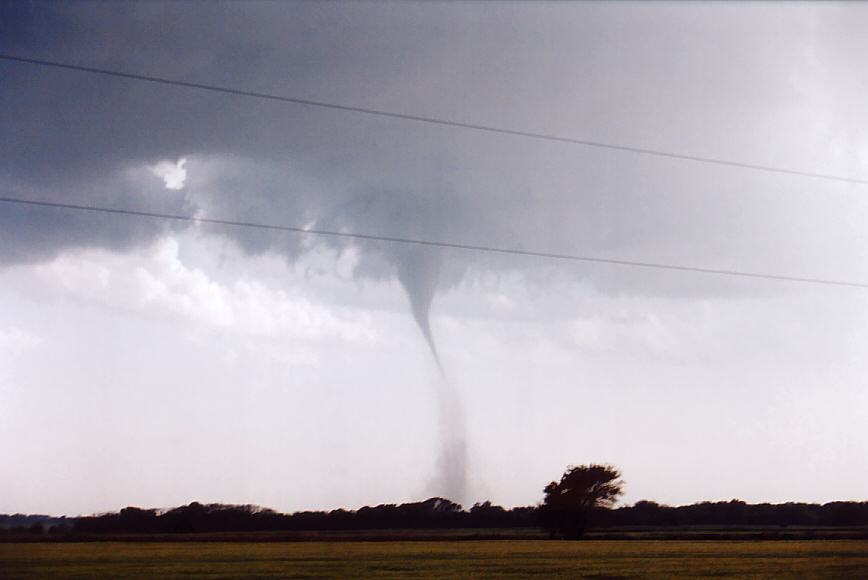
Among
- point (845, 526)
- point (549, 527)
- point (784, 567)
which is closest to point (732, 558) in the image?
point (784, 567)

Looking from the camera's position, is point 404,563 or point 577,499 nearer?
point 404,563

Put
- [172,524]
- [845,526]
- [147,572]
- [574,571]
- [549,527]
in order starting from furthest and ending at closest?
[549,527] → [845,526] → [172,524] → [574,571] → [147,572]

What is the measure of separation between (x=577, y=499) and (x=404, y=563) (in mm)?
52427

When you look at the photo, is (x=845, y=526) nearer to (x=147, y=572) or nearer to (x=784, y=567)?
(x=784, y=567)

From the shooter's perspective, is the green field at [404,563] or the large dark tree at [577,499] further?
the large dark tree at [577,499]

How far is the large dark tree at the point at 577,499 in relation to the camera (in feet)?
253

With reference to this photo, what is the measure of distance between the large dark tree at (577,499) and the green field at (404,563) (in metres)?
36.5

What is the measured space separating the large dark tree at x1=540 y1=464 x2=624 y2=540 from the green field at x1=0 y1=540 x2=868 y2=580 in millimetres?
36483

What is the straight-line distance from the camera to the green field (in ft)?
85.7

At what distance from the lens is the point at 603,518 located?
80.4 m

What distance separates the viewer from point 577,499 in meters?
80.7

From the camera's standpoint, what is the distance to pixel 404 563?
102 feet

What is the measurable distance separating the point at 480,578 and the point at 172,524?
2843 centimetres

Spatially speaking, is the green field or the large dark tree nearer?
the green field
